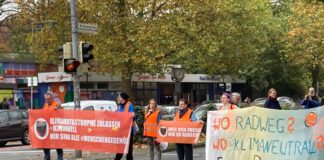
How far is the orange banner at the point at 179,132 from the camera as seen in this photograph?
12672 millimetres

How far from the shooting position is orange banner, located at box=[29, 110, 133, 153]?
12.6 metres

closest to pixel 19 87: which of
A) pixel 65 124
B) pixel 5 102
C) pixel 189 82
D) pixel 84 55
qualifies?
pixel 5 102

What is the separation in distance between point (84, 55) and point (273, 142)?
8061 millimetres

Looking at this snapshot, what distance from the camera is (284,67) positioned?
55.6 m

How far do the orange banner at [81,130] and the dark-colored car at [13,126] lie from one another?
32.4ft

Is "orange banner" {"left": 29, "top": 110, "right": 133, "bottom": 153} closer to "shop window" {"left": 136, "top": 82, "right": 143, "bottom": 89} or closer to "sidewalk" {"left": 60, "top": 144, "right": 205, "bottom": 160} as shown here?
"sidewalk" {"left": 60, "top": 144, "right": 205, "bottom": 160}

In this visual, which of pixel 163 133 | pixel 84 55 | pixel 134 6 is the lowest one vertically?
pixel 163 133

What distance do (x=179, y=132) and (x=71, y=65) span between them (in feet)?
15.0

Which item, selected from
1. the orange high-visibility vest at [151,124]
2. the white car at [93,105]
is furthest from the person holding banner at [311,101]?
the white car at [93,105]

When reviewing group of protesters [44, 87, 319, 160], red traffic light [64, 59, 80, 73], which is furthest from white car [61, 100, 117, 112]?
group of protesters [44, 87, 319, 160]

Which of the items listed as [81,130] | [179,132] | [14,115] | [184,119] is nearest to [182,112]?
[184,119]

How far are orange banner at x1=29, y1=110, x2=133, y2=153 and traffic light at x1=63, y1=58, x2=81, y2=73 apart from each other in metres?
2.52

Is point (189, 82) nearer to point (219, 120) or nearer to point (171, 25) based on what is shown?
point (171, 25)

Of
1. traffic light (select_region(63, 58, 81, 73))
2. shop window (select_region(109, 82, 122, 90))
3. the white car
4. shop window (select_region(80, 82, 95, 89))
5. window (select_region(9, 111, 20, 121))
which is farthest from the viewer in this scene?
shop window (select_region(109, 82, 122, 90))
